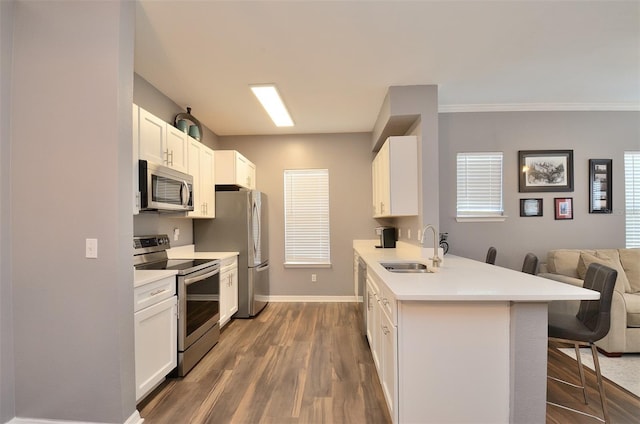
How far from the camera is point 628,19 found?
2129mm

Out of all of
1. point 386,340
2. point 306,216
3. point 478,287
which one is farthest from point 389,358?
point 306,216

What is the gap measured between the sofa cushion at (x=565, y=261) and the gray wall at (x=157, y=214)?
4442mm

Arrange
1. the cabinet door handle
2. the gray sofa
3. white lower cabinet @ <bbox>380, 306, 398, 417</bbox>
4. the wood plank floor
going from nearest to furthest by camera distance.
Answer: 1. white lower cabinet @ <bbox>380, 306, 398, 417</bbox>
2. the wood plank floor
3. the cabinet door handle
4. the gray sofa

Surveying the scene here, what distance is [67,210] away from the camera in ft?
5.85

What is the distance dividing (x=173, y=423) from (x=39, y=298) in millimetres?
1130

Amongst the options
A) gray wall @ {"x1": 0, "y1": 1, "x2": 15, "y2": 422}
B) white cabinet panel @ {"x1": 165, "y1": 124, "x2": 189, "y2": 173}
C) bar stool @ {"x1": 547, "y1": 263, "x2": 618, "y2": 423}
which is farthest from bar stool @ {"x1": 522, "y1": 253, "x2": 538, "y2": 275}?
gray wall @ {"x1": 0, "y1": 1, "x2": 15, "y2": 422}

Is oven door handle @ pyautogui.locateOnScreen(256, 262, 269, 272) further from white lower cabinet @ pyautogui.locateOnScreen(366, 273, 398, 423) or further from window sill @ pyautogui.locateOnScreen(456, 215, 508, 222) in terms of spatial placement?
window sill @ pyautogui.locateOnScreen(456, 215, 508, 222)

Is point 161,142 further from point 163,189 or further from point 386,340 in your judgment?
point 386,340

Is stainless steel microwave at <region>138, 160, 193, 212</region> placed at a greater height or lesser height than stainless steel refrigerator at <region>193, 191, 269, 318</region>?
greater

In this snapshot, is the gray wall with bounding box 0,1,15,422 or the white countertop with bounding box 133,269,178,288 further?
the white countertop with bounding box 133,269,178,288

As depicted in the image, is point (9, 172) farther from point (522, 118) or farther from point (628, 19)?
point (522, 118)

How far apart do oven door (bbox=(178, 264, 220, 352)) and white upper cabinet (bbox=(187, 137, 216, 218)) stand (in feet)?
2.67

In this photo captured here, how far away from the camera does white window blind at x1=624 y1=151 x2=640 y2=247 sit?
3.70 m

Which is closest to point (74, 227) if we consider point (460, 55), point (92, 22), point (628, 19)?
point (92, 22)
